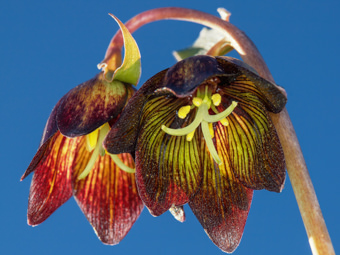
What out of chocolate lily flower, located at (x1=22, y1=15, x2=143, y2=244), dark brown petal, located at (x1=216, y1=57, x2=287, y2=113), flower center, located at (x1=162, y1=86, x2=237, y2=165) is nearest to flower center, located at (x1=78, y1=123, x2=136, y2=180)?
chocolate lily flower, located at (x1=22, y1=15, x2=143, y2=244)

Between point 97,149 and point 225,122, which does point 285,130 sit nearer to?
point 225,122

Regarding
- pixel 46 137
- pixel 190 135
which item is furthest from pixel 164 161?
pixel 46 137

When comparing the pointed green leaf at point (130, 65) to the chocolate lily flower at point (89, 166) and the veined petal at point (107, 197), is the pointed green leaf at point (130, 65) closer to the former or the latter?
the chocolate lily flower at point (89, 166)

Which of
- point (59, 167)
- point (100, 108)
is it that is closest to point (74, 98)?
point (100, 108)

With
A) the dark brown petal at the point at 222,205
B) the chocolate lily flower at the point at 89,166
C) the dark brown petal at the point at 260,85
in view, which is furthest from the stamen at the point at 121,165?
the dark brown petal at the point at 260,85

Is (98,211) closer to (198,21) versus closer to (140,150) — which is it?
(140,150)
